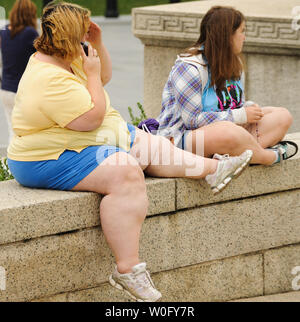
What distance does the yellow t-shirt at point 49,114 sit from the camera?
12.7ft

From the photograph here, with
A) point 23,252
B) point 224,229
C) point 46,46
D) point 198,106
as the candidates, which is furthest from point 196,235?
point 46,46

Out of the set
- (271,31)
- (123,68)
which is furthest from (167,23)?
(123,68)

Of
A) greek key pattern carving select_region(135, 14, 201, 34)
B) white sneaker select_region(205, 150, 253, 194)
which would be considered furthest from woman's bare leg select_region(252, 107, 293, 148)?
greek key pattern carving select_region(135, 14, 201, 34)

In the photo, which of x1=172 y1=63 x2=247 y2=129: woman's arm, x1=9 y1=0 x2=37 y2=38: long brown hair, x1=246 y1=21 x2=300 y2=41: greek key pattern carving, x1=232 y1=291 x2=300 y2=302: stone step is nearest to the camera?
x1=172 y1=63 x2=247 y2=129: woman's arm

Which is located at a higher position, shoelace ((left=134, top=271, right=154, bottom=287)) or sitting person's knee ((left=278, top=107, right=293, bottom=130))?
sitting person's knee ((left=278, top=107, right=293, bottom=130))

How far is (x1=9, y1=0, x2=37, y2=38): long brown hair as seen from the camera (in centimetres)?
782

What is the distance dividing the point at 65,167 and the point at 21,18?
13.7ft

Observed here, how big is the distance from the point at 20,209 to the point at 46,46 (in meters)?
0.81

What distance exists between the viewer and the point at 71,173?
13.1 feet

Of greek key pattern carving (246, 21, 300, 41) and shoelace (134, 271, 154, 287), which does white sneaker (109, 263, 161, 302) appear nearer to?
shoelace (134, 271, 154, 287)

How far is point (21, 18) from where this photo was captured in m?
7.82

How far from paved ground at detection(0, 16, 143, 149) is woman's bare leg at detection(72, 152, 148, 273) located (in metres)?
4.55

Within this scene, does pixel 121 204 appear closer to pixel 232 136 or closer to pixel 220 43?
pixel 232 136

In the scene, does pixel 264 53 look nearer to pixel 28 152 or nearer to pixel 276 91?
pixel 276 91
